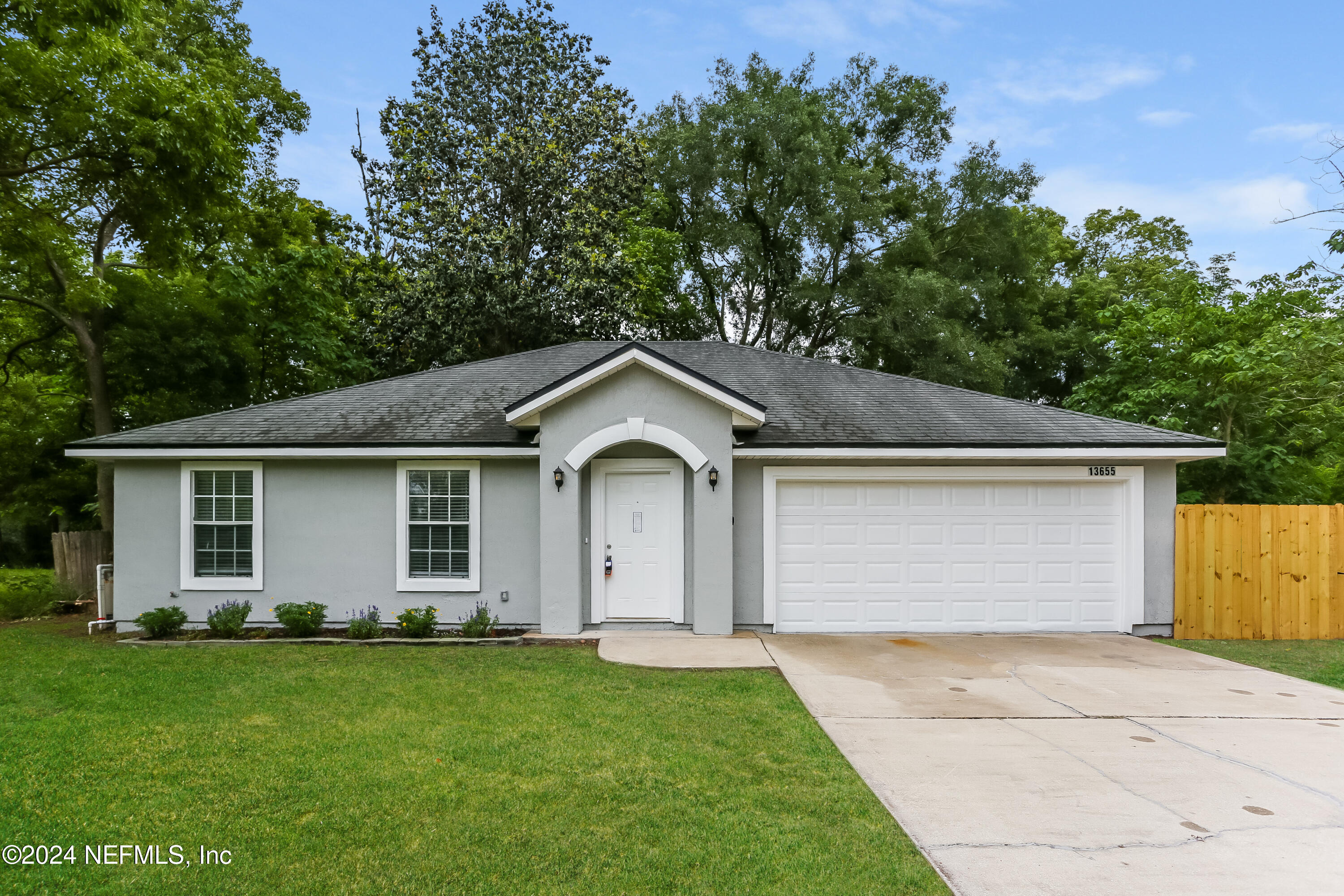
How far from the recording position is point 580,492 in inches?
387

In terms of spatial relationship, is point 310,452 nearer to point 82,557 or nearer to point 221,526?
point 221,526

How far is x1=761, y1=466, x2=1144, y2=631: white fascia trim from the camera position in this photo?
1013 centimetres

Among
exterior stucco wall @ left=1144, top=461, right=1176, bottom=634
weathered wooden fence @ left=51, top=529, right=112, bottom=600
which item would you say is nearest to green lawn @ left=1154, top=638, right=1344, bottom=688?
exterior stucco wall @ left=1144, top=461, right=1176, bottom=634

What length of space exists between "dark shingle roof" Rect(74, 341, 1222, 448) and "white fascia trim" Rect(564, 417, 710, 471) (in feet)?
2.86

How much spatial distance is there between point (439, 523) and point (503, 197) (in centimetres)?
1359

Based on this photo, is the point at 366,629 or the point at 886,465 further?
the point at 886,465

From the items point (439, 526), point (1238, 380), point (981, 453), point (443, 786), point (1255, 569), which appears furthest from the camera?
point (1238, 380)

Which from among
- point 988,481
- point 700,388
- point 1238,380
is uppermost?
point 1238,380

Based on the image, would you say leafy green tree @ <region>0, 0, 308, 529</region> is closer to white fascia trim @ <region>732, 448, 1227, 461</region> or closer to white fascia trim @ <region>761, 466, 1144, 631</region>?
white fascia trim @ <region>732, 448, 1227, 461</region>

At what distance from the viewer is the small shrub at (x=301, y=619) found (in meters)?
9.69

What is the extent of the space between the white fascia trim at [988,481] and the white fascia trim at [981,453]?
339 mm

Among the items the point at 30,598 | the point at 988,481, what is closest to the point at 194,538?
the point at 30,598

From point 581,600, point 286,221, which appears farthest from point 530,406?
point 286,221

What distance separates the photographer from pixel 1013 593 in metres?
10.2
